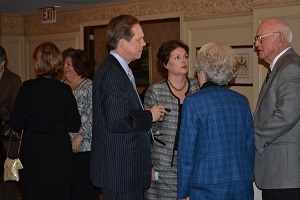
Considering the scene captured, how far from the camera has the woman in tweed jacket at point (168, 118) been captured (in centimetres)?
349

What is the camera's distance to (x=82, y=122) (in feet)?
13.7

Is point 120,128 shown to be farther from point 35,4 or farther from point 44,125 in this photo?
point 35,4

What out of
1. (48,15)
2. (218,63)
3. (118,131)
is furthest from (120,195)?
(48,15)

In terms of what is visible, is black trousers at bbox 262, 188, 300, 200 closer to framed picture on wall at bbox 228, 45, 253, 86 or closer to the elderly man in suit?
the elderly man in suit

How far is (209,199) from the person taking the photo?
2.68 m

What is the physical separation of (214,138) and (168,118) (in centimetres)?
87

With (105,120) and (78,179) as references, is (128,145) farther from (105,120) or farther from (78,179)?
(78,179)

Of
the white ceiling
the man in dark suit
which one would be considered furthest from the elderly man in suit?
the white ceiling

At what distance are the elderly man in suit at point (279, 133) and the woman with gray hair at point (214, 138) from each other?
244 mm

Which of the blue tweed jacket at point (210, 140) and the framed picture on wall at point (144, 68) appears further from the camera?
the framed picture on wall at point (144, 68)

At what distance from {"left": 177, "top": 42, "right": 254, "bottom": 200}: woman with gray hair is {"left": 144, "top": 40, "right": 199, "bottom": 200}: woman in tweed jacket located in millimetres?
678

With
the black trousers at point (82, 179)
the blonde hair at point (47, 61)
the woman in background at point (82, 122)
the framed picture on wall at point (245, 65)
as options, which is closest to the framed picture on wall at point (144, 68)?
the framed picture on wall at point (245, 65)

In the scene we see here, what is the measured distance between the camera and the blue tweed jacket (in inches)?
105

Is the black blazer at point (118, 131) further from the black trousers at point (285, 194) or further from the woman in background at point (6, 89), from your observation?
the woman in background at point (6, 89)
